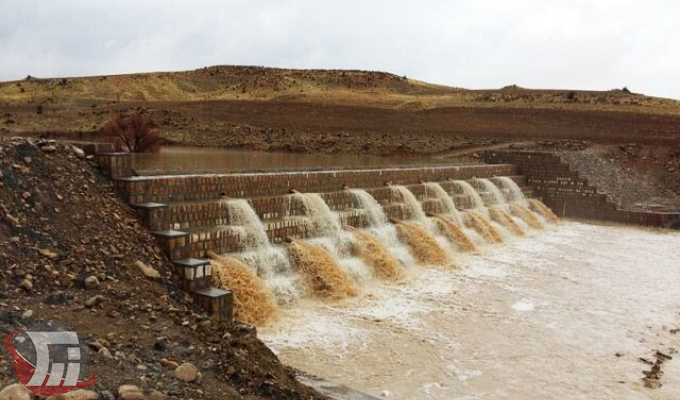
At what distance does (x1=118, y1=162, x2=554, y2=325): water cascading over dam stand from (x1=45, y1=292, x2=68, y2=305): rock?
2012mm

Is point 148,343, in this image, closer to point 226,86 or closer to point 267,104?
point 267,104

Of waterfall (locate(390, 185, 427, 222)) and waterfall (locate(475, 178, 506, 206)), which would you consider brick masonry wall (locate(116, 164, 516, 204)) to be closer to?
waterfall (locate(390, 185, 427, 222))

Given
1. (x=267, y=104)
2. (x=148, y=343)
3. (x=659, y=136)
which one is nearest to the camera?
(x=148, y=343)

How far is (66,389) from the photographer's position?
159 inches

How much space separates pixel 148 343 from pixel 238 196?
5.69 m

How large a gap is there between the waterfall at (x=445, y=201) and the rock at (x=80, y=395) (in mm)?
12426

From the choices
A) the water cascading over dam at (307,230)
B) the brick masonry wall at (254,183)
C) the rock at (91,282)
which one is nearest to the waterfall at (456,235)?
the water cascading over dam at (307,230)

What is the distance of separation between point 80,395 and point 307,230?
7.43 m

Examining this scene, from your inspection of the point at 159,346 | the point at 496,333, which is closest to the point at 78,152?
the point at 159,346

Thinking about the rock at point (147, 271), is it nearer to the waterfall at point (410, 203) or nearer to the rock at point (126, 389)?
the rock at point (126, 389)

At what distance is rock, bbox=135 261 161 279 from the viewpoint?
23.3 feet

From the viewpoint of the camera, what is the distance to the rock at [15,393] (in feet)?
12.1

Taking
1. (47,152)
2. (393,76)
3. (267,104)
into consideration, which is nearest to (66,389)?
(47,152)

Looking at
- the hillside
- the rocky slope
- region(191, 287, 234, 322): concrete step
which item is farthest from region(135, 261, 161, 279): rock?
the hillside
